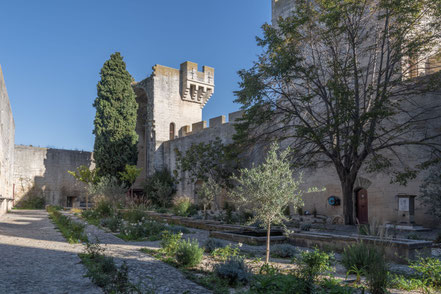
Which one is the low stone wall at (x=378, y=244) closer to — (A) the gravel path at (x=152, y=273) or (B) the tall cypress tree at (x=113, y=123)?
→ (A) the gravel path at (x=152, y=273)

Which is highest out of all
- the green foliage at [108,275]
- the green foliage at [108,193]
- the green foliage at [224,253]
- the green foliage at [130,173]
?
the green foliage at [130,173]

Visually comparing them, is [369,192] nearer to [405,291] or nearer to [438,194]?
[438,194]

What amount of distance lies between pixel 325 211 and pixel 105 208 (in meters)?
9.99

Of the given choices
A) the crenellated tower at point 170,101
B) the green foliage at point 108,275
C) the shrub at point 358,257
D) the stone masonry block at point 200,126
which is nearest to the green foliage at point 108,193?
the stone masonry block at point 200,126

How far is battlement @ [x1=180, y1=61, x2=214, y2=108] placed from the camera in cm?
2930

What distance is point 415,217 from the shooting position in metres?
12.7

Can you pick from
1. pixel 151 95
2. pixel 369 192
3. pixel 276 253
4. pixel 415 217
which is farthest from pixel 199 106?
pixel 276 253

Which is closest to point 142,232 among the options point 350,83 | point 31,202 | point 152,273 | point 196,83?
point 152,273

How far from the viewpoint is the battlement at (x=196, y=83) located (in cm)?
2930

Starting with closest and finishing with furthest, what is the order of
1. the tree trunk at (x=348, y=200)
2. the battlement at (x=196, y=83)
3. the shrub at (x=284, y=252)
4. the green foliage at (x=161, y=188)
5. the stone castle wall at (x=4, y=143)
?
the shrub at (x=284, y=252) → the tree trunk at (x=348, y=200) → the stone castle wall at (x=4, y=143) → the green foliage at (x=161, y=188) → the battlement at (x=196, y=83)

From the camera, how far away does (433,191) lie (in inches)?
446

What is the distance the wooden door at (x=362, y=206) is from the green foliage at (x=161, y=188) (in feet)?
43.3

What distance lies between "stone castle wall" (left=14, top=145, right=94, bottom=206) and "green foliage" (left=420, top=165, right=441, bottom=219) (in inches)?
1007

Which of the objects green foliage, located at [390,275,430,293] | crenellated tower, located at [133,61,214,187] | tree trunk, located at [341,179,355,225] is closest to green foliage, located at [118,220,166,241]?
green foliage, located at [390,275,430,293]
